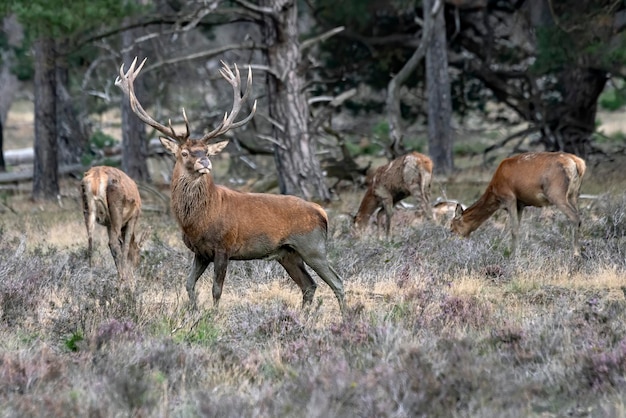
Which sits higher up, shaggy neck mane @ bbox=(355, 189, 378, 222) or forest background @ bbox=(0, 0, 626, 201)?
forest background @ bbox=(0, 0, 626, 201)

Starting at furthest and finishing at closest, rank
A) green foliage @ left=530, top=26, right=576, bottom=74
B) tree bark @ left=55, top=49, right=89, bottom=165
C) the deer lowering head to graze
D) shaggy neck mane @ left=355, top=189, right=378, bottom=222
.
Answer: tree bark @ left=55, top=49, right=89, bottom=165, green foliage @ left=530, top=26, right=576, bottom=74, shaggy neck mane @ left=355, top=189, right=378, bottom=222, the deer lowering head to graze

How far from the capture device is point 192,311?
9086 mm

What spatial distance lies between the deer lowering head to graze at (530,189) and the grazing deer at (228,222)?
3.40 meters

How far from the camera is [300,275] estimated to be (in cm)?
1007

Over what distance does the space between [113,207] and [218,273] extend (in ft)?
9.61

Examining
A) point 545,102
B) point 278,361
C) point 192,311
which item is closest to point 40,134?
point 545,102

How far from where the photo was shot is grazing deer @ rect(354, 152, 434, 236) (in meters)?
15.3

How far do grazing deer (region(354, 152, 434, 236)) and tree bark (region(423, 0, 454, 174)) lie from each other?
624 centimetres

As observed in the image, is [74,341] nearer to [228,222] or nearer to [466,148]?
[228,222]

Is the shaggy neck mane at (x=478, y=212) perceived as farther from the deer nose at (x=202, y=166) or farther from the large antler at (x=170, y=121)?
the deer nose at (x=202, y=166)

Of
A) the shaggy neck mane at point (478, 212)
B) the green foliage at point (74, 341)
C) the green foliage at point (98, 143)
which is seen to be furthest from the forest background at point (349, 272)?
the green foliage at point (98, 143)

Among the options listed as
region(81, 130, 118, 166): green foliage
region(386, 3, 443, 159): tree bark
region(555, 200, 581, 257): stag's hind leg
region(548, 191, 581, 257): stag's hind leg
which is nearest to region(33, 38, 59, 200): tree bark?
region(81, 130, 118, 166): green foliage

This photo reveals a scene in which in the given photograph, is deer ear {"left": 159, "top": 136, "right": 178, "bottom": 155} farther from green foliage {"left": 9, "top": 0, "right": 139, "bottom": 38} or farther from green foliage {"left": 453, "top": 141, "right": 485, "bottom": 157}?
green foliage {"left": 453, "top": 141, "right": 485, "bottom": 157}

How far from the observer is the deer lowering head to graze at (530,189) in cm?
1267
